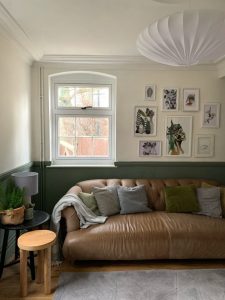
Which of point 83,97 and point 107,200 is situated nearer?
point 107,200

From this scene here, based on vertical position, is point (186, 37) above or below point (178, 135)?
above

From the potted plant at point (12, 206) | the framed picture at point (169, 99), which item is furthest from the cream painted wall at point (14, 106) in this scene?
the framed picture at point (169, 99)

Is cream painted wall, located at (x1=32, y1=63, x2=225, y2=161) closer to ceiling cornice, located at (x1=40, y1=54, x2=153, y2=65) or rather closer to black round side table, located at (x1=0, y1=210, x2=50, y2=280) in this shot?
ceiling cornice, located at (x1=40, y1=54, x2=153, y2=65)

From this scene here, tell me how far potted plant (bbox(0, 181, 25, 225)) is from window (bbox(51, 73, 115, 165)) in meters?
1.37

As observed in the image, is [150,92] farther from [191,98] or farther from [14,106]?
[14,106]

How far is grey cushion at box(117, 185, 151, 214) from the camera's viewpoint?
3109mm

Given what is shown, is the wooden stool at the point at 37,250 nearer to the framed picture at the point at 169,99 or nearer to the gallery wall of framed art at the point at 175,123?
the gallery wall of framed art at the point at 175,123

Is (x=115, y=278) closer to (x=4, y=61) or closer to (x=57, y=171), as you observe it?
(x=57, y=171)

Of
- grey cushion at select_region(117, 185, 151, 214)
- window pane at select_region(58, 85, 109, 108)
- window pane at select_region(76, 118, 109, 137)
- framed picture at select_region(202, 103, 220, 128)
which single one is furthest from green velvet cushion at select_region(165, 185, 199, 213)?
window pane at select_region(58, 85, 109, 108)

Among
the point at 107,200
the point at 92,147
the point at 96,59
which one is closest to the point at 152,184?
the point at 107,200

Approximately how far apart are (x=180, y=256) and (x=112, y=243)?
28.9 inches

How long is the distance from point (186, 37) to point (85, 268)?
231 centimetres

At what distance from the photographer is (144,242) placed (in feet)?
8.63

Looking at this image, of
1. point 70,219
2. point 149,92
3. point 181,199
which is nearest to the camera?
point 70,219
